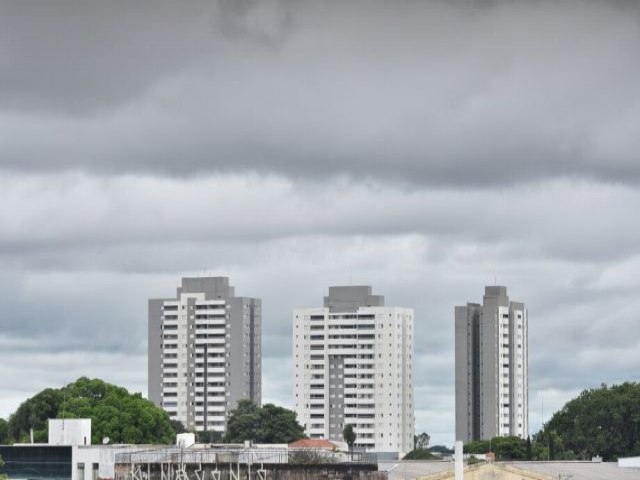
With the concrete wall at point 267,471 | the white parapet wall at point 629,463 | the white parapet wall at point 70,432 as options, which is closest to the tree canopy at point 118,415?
the white parapet wall at point 70,432

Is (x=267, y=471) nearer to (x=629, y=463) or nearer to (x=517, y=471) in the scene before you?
(x=517, y=471)

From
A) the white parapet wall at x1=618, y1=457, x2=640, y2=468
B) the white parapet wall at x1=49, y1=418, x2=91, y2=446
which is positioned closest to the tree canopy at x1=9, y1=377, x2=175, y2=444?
the white parapet wall at x1=49, y1=418, x2=91, y2=446

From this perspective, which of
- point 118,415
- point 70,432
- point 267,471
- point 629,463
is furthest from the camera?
point 118,415

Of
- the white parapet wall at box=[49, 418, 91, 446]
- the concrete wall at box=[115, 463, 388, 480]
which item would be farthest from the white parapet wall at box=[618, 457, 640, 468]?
the white parapet wall at box=[49, 418, 91, 446]

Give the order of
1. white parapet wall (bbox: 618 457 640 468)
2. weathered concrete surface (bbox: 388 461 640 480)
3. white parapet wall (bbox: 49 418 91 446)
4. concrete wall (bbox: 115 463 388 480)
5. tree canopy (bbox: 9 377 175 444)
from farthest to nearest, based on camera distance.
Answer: tree canopy (bbox: 9 377 175 444) → white parapet wall (bbox: 49 418 91 446) → white parapet wall (bbox: 618 457 640 468) → weathered concrete surface (bbox: 388 461 640 480) → concrete wall (bbox: 115 463 388 480)

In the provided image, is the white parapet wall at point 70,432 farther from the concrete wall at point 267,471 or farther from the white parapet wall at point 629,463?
the white parapet wall at point 629,463

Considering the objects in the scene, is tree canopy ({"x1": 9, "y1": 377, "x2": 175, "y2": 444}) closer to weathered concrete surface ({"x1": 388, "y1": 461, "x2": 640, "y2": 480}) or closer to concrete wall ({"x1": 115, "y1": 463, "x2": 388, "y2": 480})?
weathered concrete surface ({"x1": 388, "y1": 461, "x2": 640, "y2": 480})

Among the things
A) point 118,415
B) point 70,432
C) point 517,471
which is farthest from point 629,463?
point 118,415

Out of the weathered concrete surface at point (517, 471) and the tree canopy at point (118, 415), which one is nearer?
the weathered concrete surface at point (517, 471)

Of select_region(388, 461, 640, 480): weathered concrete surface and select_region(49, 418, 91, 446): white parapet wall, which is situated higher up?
select_region(49, 418, 91, 446): white parapet wall

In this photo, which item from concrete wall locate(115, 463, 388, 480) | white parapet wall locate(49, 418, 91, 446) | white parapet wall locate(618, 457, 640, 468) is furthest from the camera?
white parapet wall locate(49, 418, 91, 446)

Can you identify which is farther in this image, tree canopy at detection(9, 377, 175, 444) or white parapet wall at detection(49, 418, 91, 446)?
tree canopy at detection(9, 377, 175, 444)

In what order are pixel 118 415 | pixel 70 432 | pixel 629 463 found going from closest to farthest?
pixel 629 463 < pixel 70 432 < pixel 118 415

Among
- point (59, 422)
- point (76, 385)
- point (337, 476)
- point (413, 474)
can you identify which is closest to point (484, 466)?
point (413, 474)
